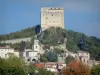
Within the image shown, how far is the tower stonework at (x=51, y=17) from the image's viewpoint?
114169 mm

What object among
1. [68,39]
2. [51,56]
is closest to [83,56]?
[51,56]

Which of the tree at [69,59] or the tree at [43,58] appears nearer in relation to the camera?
the tree at [69,59]

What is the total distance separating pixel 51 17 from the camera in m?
118

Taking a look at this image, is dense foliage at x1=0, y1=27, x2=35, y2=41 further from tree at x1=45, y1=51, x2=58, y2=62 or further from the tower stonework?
tree at x1=45, y1=51, x2=58, y2=62


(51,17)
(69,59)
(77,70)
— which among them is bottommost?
(69,59)

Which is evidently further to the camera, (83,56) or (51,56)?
(83,56)

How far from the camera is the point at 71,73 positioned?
71125 mm

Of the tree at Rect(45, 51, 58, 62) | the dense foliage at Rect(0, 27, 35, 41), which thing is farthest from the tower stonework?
the tree at Rect(45, 51, 58, 62)

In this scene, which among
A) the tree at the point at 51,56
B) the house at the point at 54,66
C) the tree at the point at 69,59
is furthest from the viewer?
the tree at the point at 51,56

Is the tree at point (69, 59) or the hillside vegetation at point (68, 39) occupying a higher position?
the hillside vegetation at point (68, 39)

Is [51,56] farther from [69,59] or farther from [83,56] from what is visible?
[83,56]

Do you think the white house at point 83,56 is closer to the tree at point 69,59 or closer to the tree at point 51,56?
the tree at point 69,59

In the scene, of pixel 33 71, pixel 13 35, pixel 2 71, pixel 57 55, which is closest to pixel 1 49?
pixel 57 55

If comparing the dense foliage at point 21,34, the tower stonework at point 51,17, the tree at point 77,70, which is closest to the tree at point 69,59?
the tower stonework at point 51,17
